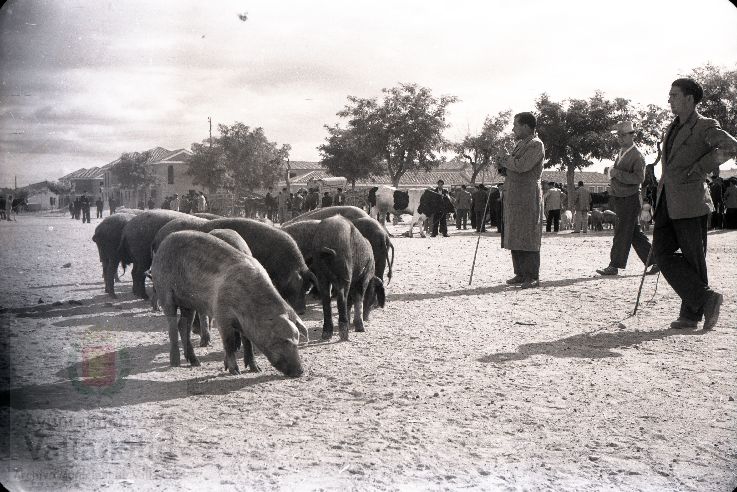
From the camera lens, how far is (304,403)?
5.07 m

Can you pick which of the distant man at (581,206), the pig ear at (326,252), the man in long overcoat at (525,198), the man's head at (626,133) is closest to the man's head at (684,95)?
the man in long overcoat at (525,198)

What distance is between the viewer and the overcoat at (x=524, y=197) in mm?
10969

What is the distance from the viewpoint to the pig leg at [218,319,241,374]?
5758mm

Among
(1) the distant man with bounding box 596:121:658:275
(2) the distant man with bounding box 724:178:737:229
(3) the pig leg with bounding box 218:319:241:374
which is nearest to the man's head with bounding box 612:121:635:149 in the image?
(1) the distant man with bounding box 596:121:658:275

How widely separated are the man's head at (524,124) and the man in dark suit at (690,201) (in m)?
3.51

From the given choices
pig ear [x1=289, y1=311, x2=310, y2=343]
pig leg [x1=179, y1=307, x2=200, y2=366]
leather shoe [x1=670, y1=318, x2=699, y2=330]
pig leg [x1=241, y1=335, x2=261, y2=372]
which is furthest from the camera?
leather shoe [x1=670, y1=318, x2=699, y2=330]

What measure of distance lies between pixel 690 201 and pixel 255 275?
15.0 feet

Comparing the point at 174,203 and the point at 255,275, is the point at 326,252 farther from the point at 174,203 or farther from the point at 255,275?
the point at 174,203

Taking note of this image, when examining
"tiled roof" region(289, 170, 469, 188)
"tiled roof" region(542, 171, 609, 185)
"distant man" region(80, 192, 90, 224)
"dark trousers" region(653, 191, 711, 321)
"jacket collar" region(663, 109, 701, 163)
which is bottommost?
"dark trousers" region(653, 191, 711, 321)

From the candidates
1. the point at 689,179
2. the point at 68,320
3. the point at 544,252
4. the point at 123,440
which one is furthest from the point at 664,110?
the point at 123,440

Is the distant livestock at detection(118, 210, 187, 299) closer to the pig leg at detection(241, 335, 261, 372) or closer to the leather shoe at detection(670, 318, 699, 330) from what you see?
the pig leg at detection(241, 335, 261, 372)

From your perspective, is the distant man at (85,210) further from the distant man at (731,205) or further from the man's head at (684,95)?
the distant man at (731,205)

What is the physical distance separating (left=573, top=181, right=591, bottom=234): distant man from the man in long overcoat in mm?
18955

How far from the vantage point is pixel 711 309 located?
747 centimetres
